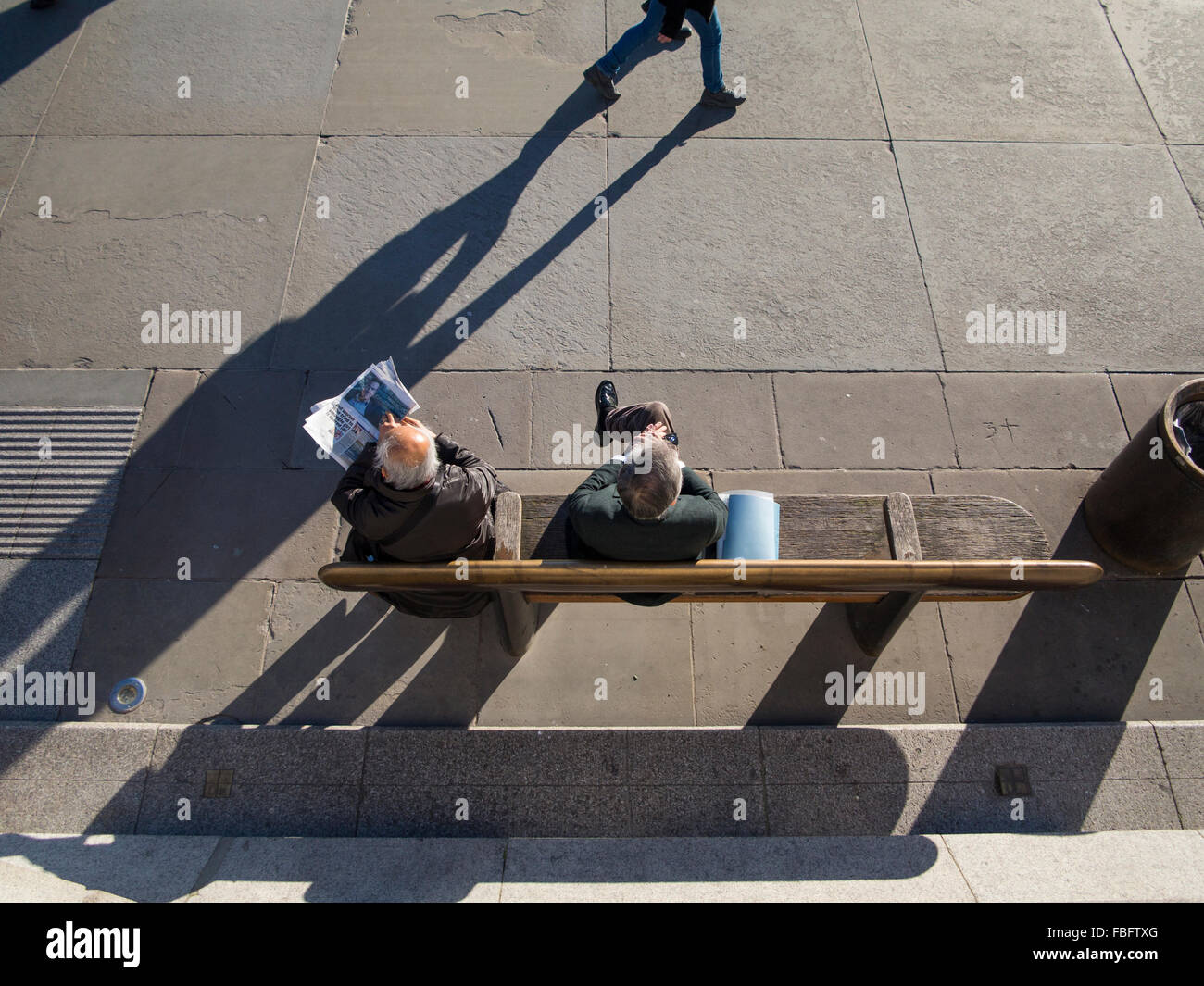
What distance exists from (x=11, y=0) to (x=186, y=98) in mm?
2450

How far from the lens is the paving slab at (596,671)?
12.3 feet

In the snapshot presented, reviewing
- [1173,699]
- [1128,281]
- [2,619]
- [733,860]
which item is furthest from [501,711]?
[1128,281]

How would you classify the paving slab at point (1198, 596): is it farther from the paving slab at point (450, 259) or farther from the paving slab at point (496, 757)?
the paving slab at point (450, 259)

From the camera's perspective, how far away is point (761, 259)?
511cm

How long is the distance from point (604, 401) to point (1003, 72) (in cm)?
509

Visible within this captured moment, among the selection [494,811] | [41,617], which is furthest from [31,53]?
[494,811]

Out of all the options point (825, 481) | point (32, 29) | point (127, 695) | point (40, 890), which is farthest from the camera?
point (32, 29)

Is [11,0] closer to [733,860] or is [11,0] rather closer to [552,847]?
[552,847]

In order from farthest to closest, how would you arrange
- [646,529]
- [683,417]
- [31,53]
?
[31,53] < [683,417] < [646,529]

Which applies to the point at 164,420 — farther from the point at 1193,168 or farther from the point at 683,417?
the point at 1193,168

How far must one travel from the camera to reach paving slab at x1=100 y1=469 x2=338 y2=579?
409cm

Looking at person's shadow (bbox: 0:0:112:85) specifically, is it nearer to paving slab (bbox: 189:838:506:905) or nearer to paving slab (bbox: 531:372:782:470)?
paving slab (bbox: 531:372:782:470)

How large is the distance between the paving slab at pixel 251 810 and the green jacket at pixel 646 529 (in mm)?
1968

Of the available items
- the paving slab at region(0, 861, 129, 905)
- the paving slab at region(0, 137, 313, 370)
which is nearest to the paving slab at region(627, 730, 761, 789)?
the paving slab at region(0, 861, 129, 905)
